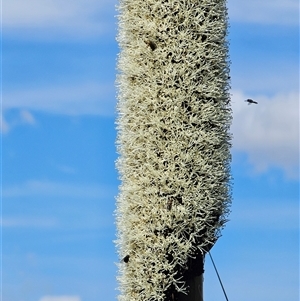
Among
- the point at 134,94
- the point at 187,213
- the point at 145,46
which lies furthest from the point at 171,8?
the point at 187,213

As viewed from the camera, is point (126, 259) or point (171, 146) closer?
point (171, 146)

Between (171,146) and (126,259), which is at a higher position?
(171,146)

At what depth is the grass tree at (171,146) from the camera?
9758 millimetres

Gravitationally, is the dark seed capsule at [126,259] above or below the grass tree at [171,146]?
below

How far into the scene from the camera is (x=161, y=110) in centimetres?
995

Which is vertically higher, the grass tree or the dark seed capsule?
the grass tree

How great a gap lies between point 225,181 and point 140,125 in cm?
147

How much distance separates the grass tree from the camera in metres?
9.76

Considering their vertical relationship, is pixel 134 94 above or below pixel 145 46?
below

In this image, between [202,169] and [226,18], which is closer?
[202,169]

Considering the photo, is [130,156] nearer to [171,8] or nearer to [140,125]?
[140,125]

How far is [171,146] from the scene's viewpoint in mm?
9828

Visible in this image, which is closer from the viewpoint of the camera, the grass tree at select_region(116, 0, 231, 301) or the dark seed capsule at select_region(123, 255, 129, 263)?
the grass tree at select_region(116, 0, 231, 301)

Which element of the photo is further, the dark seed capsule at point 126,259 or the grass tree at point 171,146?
the dark seed capsule at point 126,259
